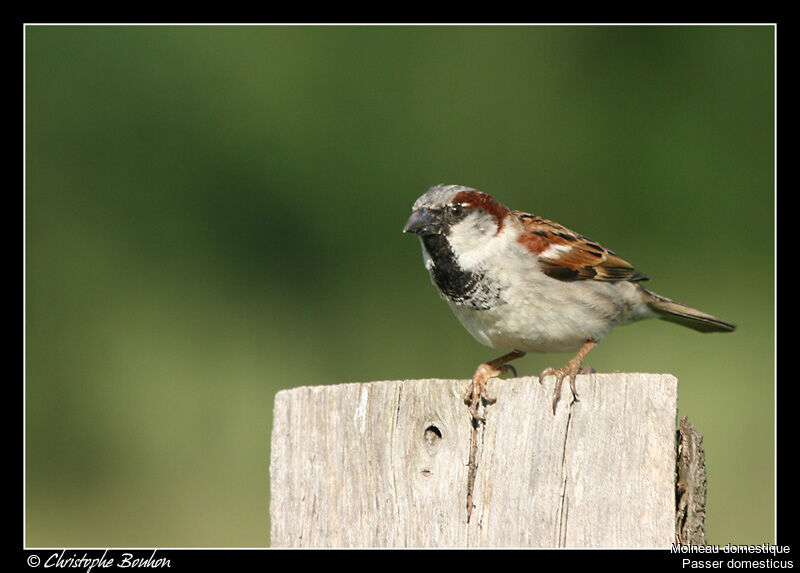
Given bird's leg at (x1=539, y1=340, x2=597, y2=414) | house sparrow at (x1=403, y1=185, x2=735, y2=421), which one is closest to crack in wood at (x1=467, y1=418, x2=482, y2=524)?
bird's leg at (x1=539, y1=340, x2=597, y2=414)

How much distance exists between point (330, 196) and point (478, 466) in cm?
563

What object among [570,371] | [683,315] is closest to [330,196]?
[683,315]

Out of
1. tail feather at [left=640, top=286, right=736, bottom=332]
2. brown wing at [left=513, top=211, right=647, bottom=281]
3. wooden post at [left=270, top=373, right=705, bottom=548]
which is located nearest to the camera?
wooden post at [left=270, top=373, right=705, bottom=548]

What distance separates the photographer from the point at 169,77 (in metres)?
7.63

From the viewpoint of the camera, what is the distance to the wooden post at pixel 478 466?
2.25 meters

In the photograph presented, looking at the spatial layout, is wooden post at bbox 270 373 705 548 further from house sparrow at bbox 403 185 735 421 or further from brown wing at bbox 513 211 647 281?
brown wing at bbox 513 211 647 281

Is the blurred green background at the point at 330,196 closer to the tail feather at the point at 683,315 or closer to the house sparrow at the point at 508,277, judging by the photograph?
the tail feather at the point at 683,315

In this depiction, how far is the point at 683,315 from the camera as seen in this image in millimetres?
4004

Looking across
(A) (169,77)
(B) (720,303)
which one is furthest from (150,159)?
(B) (720,303)

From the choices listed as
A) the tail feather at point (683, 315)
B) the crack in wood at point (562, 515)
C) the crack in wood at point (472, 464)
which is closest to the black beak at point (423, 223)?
the tail feather at point (683, 315)

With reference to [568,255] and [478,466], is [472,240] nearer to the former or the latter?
[568,255]

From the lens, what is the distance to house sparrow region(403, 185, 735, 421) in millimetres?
3455

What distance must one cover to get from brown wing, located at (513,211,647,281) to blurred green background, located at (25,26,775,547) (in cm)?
264

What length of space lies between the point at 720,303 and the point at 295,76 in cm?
378
